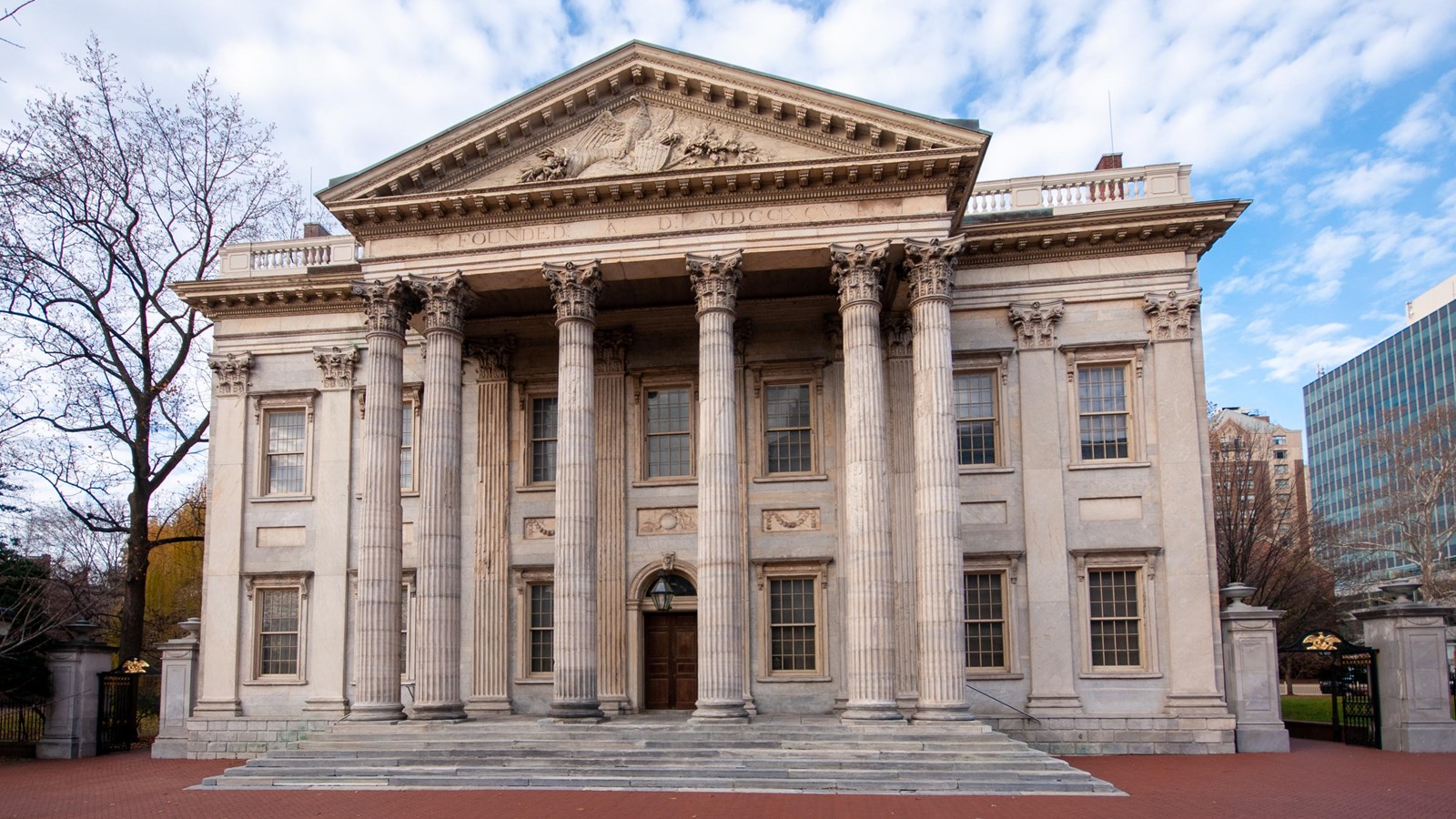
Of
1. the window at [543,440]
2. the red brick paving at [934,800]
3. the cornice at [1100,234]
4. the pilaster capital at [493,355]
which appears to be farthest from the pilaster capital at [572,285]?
the red brick paving at [934,800]

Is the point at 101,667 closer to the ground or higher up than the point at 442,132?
closer to the ground

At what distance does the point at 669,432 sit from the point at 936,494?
7.73m

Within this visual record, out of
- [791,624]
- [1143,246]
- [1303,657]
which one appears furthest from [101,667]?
[1303,657]

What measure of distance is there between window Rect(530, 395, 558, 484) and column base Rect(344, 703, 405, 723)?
6713mm

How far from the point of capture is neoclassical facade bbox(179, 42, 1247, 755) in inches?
938

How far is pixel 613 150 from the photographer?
25281 mm

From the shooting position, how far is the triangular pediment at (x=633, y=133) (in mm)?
24156

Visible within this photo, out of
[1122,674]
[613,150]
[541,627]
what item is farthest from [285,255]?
[1122,674]

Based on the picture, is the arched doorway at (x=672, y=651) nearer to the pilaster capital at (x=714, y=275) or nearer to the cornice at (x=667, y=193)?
the pilaster capital at (x=714, y=275)

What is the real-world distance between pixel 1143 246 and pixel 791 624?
11854 mm

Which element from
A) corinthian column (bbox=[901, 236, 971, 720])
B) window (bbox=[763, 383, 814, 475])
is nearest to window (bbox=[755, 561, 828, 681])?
window (bbox=[763, 383, 814, 475])

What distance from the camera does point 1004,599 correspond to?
86.6 feet

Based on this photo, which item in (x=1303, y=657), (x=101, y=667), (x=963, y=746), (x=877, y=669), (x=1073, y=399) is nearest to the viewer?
(x=963, y=746)

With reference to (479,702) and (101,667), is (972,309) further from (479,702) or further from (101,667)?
(101,667)
